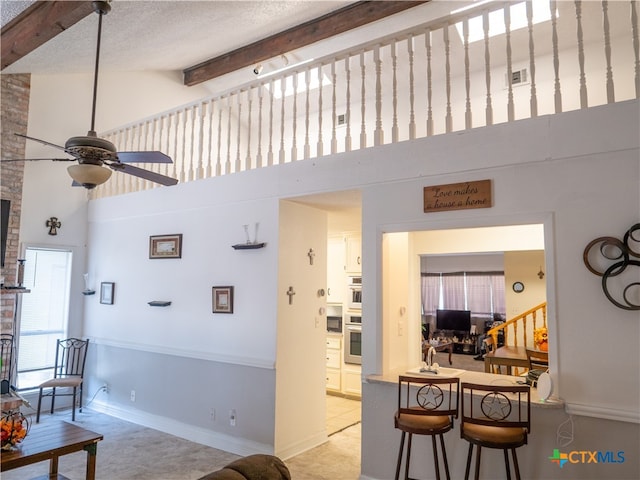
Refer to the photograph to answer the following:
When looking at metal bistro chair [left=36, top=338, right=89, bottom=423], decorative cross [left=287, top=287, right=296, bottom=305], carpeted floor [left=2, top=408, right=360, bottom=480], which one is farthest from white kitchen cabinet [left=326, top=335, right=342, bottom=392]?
metal bistro chair [left=36, top=338, right=89, bottom=423]

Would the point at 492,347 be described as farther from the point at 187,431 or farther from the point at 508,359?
the point at 187,431

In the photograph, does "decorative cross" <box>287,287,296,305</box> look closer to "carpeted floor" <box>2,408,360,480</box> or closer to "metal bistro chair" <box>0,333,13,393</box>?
"carpeted floor" <box>2,408,360,480</box>

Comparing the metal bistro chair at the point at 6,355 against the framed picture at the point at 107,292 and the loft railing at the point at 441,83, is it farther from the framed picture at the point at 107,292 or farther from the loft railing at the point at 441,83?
the loft railing at the point at 441,83

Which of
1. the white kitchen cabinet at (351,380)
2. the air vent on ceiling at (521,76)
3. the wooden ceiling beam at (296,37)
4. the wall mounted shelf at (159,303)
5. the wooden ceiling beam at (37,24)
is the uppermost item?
the wooden ceiling beam at (296,37)

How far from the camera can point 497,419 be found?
3012 mm

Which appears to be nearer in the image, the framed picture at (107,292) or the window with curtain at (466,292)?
the framed picture at (107,292)

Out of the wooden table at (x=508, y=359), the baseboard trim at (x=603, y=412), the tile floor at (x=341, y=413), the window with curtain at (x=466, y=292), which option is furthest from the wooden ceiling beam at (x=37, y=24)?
the window with curtain at (x=466, y=292)

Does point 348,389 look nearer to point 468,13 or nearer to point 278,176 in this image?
point 278,176

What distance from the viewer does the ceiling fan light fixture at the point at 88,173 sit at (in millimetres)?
2977

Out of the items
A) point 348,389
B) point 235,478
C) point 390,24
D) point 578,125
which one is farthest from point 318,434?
point 390,24

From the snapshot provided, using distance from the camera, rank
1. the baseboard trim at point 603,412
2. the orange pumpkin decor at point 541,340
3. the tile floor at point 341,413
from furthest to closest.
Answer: the tile floor at point 341,413
the orange pumpkin decor at point 541,340
the baseboard trim at point 603,412

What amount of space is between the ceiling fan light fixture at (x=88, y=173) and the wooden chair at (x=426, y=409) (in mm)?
2559

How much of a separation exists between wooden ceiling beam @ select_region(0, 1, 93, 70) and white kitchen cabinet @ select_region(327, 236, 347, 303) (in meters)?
4.20
